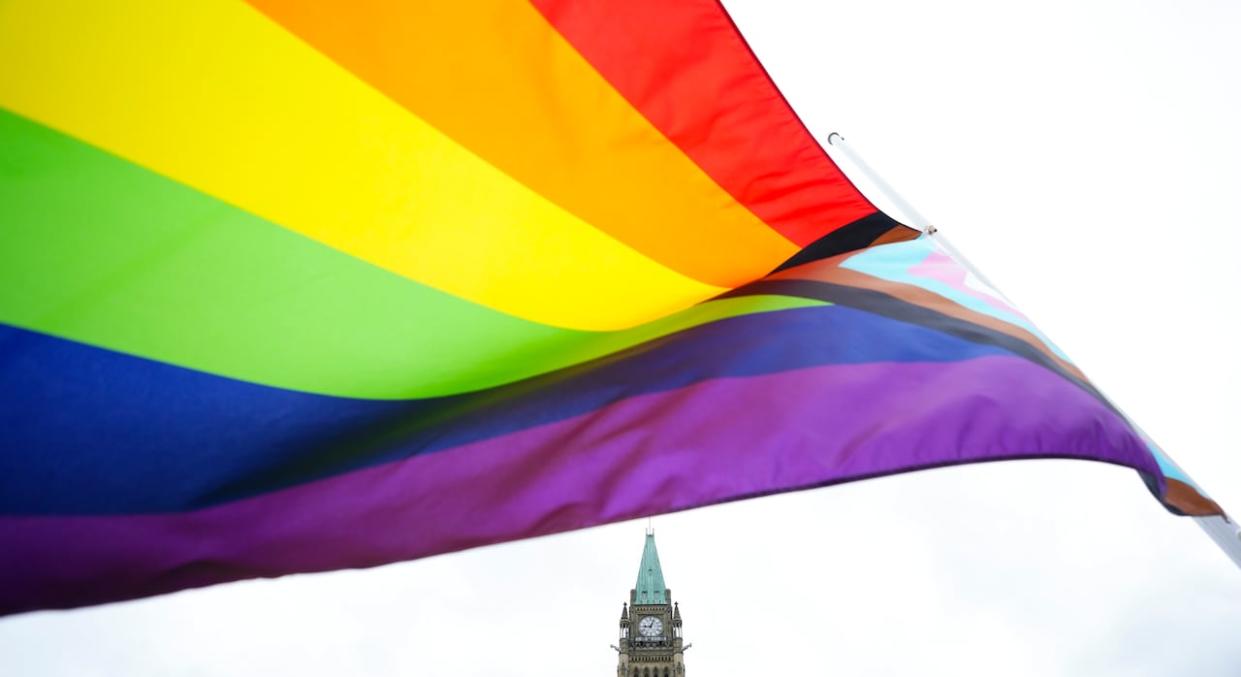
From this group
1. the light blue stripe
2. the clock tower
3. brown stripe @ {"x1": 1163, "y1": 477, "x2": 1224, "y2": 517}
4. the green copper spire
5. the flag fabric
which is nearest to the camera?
brown stripe @ {"x1": 1163, "y1": 477, "x2": 1224, "y2": 517}

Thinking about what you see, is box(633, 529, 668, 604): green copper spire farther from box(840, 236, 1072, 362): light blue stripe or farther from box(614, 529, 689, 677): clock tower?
box(840, 236, 1072, 362): light blue stripe

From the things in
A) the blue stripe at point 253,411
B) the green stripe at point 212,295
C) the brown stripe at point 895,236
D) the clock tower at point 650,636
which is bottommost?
the blue stripe at point 253,411

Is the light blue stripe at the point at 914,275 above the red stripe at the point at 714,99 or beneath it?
beneath

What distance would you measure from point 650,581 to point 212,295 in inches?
2746

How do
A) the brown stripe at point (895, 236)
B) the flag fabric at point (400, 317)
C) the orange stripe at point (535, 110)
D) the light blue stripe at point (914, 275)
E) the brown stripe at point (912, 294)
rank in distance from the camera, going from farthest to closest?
the brown stripe at point (895, 236), the light blue stripe at point (914, 275), the brown stripe at point (912, 294), the orange stripe at point (535, 110), the flag fabric at point (400, 317)

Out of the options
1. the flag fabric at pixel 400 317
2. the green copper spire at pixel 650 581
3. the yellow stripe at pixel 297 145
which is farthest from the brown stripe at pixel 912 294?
the green copper spire at pixel 650 581

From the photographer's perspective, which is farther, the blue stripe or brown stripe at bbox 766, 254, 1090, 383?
brown stripe at bbox 766, 254, 1090, 383

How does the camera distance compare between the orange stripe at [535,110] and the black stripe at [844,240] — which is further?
the black stripe at [844,240]

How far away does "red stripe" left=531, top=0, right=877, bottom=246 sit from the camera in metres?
3.04

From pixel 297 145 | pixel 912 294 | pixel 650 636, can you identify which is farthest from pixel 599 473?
pixel 650 636

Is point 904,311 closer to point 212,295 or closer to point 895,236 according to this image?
point 895,236

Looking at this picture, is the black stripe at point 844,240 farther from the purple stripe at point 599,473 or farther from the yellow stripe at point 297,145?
the purple stripe at point 599,473

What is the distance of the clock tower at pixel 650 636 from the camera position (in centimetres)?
6644

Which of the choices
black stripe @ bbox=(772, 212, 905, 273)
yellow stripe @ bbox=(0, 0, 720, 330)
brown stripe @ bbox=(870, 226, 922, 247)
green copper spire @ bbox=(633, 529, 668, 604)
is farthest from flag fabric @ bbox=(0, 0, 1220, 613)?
green copper spire @ bbox=(633, 529, 668, 604)
